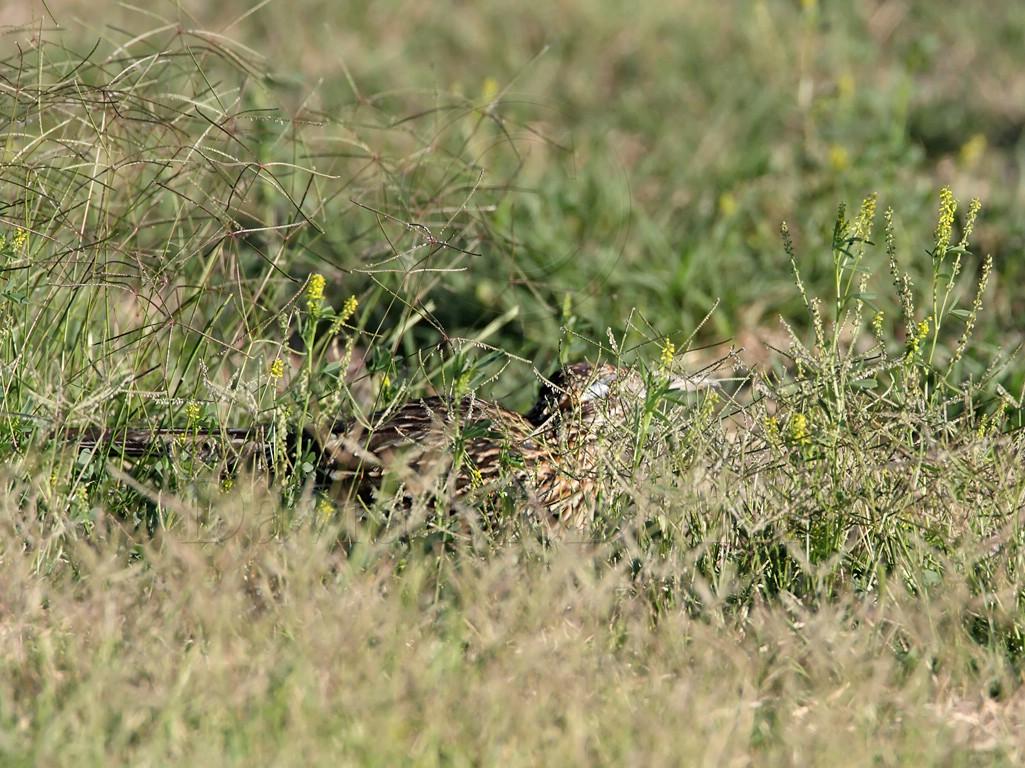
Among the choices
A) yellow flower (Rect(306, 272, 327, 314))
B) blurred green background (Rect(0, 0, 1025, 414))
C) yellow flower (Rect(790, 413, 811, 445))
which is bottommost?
blurred green background (Rect(0, 0, 1025, 414))

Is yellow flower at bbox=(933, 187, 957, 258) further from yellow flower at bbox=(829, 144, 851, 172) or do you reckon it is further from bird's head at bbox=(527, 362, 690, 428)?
yellow flower at bbox=(829, 144, 851, 172)

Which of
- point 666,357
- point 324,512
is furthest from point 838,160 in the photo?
point 324,512

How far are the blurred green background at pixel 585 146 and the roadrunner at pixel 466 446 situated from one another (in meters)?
0.23

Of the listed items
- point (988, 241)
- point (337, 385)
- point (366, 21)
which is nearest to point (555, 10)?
point (366, 21)

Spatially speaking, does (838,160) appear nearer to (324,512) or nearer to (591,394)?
(591,394)

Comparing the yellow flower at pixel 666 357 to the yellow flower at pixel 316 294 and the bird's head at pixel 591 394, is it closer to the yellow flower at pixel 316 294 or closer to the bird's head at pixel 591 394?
the bird's head at pixel 591 394

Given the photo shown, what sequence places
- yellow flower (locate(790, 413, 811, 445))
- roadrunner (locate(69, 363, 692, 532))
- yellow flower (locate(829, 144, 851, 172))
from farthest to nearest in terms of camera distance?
yellow flower (locate(829, 144, 851, 172))
roadrunner (locate(69, 363, 692, 532))
yellow flower (locate(790, 413, 811, 445))

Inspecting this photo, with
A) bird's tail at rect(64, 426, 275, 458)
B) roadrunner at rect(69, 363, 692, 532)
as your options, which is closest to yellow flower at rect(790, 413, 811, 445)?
roadrunner at rect(69, 363, 692, 532)

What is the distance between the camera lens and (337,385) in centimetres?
383

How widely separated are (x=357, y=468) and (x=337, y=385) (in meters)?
0.24

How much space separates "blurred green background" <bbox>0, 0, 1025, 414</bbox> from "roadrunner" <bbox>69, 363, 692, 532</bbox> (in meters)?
0.23

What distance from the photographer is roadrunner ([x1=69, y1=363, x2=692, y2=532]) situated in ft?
11.9

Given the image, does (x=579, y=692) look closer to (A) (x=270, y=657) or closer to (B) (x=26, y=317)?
(A) (x=270, y=657)

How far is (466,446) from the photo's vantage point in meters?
3.86
